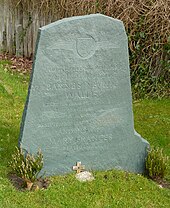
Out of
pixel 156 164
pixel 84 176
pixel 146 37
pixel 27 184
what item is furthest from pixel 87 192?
pixel 146 37

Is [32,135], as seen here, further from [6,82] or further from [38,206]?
[6,82]

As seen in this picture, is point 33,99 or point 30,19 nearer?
point 33,99

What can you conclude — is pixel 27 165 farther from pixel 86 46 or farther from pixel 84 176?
pixel 86 46

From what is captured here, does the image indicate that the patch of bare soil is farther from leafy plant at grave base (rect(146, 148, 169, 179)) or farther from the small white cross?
leafy plant at grave base (rect(146, 148, 169, 179))

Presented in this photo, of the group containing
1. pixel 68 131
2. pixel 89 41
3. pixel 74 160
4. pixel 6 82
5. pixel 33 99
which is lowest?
pixel 6 82

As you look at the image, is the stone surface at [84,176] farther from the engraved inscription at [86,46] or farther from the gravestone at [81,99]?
the engraved inscription at [86,46]

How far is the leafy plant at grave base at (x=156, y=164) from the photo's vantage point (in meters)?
5.60

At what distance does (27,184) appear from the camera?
5.06 meters

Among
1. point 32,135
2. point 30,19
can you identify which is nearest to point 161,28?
point 30,19

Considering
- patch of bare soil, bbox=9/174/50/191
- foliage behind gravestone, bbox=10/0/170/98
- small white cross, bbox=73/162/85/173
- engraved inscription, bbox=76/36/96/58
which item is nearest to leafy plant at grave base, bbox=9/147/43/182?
patch of bare soil, bbox=9/174/50/191

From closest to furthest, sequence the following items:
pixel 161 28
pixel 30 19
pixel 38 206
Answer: pixel 38 206 → pixel 161 28 → pixel 30 19

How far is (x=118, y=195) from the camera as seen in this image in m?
5.23

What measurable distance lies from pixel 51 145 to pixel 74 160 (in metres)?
0.35

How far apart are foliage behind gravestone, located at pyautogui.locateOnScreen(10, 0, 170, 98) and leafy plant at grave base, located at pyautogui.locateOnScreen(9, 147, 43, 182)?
4.52 m
